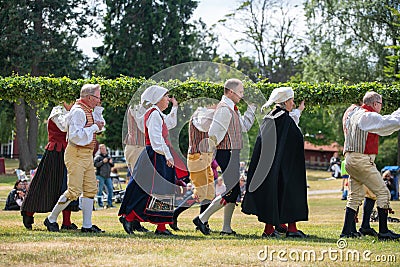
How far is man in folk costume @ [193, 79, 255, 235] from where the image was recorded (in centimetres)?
836

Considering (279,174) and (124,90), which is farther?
(124,90)

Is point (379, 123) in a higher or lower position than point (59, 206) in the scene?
higher

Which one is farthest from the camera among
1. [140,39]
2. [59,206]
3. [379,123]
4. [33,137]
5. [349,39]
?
[140,39]

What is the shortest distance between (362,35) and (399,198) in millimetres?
13243

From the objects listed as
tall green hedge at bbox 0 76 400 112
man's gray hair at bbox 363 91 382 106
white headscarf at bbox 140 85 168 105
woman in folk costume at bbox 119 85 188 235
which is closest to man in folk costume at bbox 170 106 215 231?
woman in folk costume at bbox 119 85 188 235

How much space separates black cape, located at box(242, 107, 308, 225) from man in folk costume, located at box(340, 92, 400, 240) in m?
0.60

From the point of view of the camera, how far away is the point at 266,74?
46.0 metres

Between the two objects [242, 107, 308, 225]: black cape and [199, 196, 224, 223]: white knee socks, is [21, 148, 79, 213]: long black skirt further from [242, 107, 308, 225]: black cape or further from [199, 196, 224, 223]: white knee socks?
[242, 107, 308, 225]: black cape

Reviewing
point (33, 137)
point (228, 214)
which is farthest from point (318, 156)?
point (228, 214)

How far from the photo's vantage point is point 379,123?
24.8ft

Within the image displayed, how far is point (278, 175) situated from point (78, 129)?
2.45 meters

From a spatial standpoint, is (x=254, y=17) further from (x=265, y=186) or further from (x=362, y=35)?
(x=265, y=186)

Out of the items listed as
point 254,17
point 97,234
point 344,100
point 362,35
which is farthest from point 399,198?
point 254,17

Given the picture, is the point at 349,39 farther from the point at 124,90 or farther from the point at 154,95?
the point at 154,95
